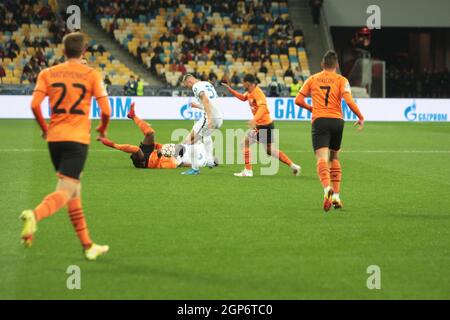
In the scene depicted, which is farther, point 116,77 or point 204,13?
point 204,13

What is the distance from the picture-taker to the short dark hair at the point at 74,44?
26.8 feet

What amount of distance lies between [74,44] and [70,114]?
659 millimetres

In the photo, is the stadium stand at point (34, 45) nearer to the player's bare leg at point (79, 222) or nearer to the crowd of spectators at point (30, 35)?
the crowd of spectators at point (30, 35)

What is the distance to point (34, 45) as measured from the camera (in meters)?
39.7

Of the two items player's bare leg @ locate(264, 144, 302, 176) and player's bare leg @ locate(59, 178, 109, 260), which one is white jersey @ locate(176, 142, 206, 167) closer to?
player's bare leg @ locate(264, 144, 302, 176)

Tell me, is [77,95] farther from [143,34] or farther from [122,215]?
[143,34]

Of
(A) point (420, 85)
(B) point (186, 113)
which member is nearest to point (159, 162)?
(B) point (186, 113)

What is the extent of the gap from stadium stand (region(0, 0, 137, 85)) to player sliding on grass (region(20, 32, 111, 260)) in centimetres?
2968

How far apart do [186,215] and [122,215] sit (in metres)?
0.84

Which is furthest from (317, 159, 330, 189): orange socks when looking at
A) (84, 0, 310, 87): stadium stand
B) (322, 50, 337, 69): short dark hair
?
(84, 0, 310, 87): stadium stand

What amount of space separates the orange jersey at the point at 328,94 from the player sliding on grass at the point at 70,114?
4345 millimetres

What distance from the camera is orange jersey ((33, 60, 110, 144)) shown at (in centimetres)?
820
